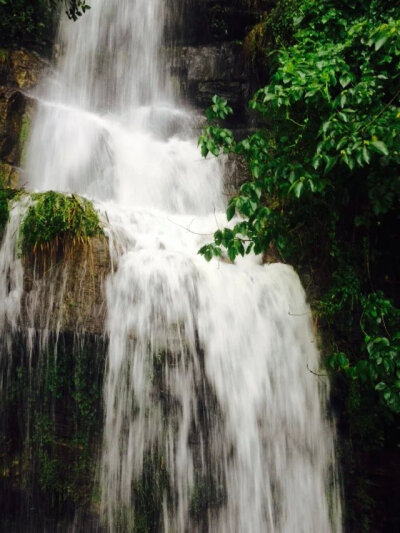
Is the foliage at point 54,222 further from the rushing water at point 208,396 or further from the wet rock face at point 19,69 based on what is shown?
the wet rock face at point 19,69

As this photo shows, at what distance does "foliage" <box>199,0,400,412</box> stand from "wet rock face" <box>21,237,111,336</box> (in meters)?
1.06

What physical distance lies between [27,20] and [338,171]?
6852 millimetres

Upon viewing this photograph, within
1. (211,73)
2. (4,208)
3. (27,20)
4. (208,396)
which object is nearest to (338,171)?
(208,396)

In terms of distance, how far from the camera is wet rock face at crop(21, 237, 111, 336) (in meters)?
3.72

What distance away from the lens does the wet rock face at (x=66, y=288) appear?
3717 millimetres

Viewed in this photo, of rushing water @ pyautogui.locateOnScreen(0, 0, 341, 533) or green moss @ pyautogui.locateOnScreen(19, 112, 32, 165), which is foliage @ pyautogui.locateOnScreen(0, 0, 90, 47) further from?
rushing water @ pyautogui.locateOnScreen(0, 0, 341, 533)

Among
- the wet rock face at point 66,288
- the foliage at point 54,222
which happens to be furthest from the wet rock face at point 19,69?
the wet rock face at point 66,288

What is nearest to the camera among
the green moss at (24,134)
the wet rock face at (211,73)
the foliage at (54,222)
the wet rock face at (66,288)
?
the wet rock face at (66,288)

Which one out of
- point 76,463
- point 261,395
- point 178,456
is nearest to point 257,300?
point 261,395

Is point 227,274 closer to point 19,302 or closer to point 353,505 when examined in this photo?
point 19,302

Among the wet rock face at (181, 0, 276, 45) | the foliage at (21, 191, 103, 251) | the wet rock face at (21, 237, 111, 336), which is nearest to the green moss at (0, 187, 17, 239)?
the foliage at (21, 191, 103, 251)

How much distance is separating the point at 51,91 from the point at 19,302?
18.3ft

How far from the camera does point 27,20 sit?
25.2 feet

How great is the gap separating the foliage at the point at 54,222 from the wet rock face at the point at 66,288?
3.3 inches
